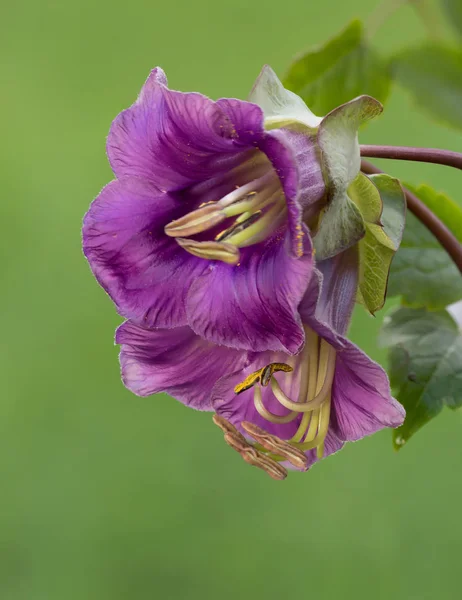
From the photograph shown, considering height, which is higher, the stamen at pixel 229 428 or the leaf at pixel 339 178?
the leaf at pixel 339 178

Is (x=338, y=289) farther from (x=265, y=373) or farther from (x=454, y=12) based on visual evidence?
(x=454, y=12)

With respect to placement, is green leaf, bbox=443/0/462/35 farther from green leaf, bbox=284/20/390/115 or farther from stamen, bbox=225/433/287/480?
stamen, bbox=225/433/287/480

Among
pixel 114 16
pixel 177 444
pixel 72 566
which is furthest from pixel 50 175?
pixel 72 566

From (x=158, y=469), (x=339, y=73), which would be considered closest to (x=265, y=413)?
(x=339, y=73)

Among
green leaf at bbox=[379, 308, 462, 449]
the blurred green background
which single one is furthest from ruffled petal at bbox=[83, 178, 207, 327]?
the blurred green background

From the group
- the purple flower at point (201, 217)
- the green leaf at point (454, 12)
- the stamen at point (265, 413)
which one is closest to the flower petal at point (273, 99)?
the purple flower at point (201, 217)

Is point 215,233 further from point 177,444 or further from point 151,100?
point 177,444

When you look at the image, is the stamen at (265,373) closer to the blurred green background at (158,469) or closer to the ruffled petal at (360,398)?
the ruffled petal at (360,398)
